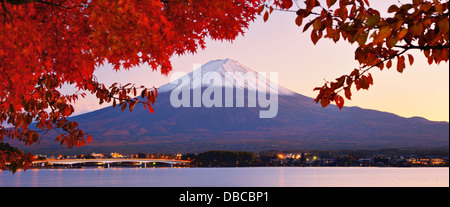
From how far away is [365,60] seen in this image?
6117mm

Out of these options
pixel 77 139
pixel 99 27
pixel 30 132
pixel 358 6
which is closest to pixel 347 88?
pixel 358 6

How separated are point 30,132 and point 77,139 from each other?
3.96 feet

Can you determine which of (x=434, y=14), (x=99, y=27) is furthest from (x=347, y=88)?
(x=99, y=27)

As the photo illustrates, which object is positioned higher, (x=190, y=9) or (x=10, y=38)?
(x=190, y=9)

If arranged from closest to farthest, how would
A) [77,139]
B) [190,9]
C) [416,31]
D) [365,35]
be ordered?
[416,31]
[365,35]
[190,9]
[77,139]

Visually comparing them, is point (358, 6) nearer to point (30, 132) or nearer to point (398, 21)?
point (398, 21)

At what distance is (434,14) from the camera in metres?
4.98

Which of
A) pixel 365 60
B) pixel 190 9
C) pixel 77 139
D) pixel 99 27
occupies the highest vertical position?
pixel 190 9
